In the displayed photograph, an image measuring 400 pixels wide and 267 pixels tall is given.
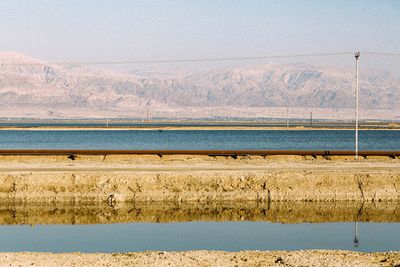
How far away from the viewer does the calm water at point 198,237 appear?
2869 centimetres

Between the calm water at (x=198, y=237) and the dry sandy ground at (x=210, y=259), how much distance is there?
11.0 feet

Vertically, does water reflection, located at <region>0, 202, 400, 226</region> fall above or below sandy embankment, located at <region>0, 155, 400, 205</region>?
below

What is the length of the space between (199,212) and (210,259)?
14.3 m

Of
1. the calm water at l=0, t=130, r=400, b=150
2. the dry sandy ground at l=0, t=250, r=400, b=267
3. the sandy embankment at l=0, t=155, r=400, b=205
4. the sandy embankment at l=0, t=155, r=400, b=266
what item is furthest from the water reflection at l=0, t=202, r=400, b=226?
the calm water at l=0, t=130, r=400, b=150

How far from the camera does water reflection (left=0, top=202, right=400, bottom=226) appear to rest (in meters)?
36.0

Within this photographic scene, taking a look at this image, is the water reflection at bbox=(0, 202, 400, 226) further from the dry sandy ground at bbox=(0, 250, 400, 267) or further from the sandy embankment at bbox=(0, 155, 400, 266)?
the dry sandy ground at bbox=(0, 250, 400, 267)

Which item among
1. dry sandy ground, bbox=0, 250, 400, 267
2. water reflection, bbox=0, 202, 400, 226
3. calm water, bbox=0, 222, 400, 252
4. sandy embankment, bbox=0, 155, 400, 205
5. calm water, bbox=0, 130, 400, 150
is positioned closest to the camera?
dry sandy ground, bbox=0, 250, 400, 267

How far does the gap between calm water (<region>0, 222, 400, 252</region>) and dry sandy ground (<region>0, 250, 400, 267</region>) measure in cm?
335

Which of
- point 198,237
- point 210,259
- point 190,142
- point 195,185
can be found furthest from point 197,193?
point 190,142

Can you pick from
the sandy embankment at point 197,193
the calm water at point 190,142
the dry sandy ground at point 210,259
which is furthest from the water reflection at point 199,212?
the calm water at point 190,142

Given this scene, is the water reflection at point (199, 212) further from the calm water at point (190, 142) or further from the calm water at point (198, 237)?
the calm water at point (190, 142)

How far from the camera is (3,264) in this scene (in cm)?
2241

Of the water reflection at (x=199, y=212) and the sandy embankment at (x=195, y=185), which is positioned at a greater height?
the sandy embankment at (x=195, y=185)

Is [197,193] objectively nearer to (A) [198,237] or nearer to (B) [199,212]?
(B) [199,212]
